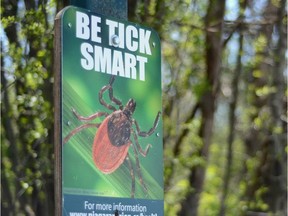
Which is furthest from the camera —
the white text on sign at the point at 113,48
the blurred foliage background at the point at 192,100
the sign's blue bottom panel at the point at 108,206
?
the blurred foliage background at the point at 192,100

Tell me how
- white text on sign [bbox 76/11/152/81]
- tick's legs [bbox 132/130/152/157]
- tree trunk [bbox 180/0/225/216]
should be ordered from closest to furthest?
white text on sign [bbox 76/11/152/81] → tick's legs [bbox 132/130/152/157] → tree trunk [bbox 180/0/225/216]

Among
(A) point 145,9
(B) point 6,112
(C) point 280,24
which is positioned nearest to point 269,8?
(C) point 280,24

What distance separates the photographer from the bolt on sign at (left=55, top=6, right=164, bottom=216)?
14.3 feet

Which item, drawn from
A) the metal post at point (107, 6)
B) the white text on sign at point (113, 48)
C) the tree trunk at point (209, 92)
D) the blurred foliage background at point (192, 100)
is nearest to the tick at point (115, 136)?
the white text on sign at point (113, 48)

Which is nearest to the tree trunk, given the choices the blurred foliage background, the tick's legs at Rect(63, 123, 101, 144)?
the blurred foliage background

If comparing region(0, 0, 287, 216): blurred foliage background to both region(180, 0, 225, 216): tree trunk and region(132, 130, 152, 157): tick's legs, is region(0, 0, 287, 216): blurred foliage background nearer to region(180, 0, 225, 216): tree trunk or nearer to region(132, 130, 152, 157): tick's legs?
region(180, 0, 225, 216): tree trunk

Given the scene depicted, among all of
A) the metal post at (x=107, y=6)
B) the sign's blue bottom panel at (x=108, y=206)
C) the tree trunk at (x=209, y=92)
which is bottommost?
the sign's blue bottom panel at (x=108, y=206)

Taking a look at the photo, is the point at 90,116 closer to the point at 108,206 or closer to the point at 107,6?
the point at 108,206

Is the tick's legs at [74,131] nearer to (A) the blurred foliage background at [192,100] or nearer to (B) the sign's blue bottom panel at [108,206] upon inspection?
(B) the sign's blue bottom panel at [108,206]

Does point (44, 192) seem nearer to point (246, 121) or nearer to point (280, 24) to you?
point (280, 24)

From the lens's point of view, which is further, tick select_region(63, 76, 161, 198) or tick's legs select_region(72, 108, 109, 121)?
tick select_region(63, 76, 161, 198)

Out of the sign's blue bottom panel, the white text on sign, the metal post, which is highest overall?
the metal post

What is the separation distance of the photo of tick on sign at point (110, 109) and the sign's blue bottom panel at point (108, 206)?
3 centimetres

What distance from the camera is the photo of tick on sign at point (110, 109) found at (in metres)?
4.41
